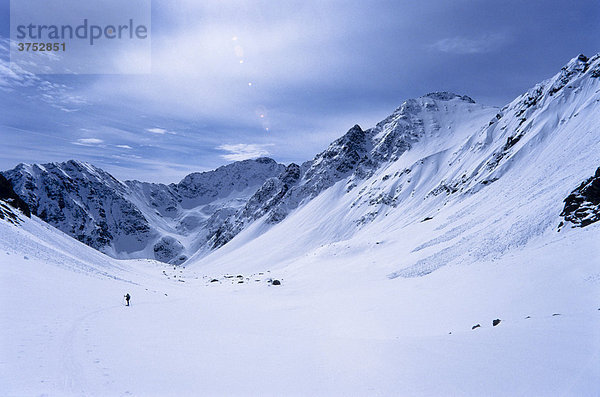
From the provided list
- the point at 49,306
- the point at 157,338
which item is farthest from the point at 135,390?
the point at 49,306

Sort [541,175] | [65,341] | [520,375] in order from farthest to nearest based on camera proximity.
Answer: [541,175]
[65,341]
[520,375]

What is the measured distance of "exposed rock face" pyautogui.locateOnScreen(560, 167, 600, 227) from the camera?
22891mm

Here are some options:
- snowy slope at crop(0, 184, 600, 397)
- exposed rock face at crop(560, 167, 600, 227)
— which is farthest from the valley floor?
exposed rock face at crop(560, 167, 600, 227)

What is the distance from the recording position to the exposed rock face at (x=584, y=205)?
22.9m

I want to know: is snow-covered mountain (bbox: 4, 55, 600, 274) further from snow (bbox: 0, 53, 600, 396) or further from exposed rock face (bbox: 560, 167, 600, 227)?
snow (bbox: 0, 53, 600, 396)

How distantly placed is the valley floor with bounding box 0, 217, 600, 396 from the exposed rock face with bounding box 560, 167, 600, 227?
3535 mm

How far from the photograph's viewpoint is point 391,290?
27484mm

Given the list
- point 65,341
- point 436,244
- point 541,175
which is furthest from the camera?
point 541,175

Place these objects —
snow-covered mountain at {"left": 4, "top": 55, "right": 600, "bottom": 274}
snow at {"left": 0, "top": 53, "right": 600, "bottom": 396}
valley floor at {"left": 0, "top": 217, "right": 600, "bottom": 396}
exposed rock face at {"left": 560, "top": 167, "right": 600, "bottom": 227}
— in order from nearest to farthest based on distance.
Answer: valley floor at {"left": 0, "top": 217, "right": 600, "bottom": 396} < snow at {"left": 0, "top": 53, "right": 600, "bottom": 396} < exposed rock face at {"left": 560, "top": 167, "right": 600, "bottom": 227} < snow-covered mountain at {"left": 4, "top": 55, "right": 600, "bottom": 274}

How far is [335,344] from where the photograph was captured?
13.1m

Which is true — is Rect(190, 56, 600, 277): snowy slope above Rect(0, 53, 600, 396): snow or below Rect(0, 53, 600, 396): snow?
above

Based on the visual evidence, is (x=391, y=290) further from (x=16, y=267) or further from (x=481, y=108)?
(x=481, y=108)

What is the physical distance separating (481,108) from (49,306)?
686 ft

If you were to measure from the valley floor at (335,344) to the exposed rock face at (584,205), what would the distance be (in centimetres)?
353
